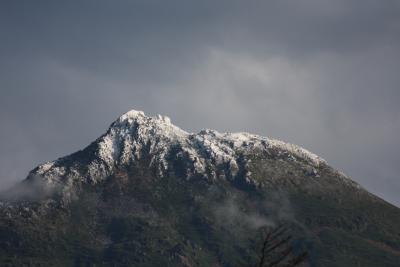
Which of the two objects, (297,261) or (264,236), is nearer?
(297,261)

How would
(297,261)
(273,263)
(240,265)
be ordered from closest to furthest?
(297,261)
(273,263)
(240,265)

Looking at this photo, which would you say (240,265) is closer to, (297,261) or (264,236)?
(264,236)

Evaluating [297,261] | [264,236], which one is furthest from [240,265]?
[297,261]

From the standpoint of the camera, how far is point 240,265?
6956 cm

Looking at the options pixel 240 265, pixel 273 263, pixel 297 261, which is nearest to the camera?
pixel 297 261

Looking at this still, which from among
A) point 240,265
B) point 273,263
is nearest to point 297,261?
point 273,263

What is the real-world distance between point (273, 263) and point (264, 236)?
2.80 m

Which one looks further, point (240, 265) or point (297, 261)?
point (240, 265)

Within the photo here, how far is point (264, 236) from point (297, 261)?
24.3ft

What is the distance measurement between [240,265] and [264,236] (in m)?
5.08

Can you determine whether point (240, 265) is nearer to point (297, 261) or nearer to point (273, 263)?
point (273, 263)

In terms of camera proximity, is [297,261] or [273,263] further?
[273,263]

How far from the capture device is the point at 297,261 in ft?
193

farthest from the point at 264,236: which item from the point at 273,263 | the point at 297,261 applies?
the point at 297,261
